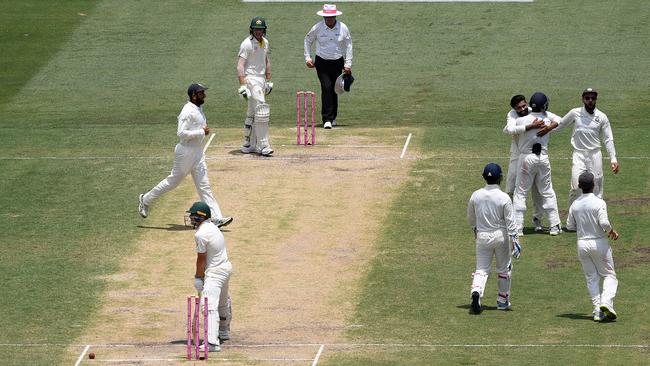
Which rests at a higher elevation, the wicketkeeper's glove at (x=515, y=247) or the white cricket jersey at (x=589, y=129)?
the white cricket jersey at (x=589, y=129)

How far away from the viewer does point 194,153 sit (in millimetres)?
25328

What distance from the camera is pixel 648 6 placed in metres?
39.9

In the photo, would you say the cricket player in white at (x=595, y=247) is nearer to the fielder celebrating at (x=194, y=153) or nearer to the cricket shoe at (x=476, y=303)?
the cricket shoe at (x=476, y=303)

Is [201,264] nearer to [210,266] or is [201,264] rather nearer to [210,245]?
[210,266]

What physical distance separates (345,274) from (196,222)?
150 inches

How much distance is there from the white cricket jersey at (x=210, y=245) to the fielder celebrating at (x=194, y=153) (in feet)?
16.0

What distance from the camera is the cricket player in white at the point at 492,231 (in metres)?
21.4

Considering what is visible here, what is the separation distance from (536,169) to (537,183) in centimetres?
28

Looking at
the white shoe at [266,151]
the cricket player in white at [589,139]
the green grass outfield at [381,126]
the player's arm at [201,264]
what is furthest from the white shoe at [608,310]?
the white shoe at [266,151]

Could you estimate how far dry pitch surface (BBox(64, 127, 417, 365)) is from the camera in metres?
21.0

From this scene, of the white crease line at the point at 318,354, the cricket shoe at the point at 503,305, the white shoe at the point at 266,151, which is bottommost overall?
the white crease line at the point at 318,354

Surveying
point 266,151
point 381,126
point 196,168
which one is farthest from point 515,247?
point 381,126

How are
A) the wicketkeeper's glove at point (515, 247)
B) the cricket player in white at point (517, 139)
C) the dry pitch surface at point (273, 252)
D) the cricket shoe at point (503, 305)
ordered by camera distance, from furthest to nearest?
1. the cricket player in white at point (517, 139)
2. the cricket shoe at point (503, 305)
3. the wicketkeeper's glove at point (515, 247)
4. the dry pitch surface at point (273, 252)

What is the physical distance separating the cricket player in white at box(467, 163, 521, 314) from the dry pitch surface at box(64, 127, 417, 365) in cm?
186
